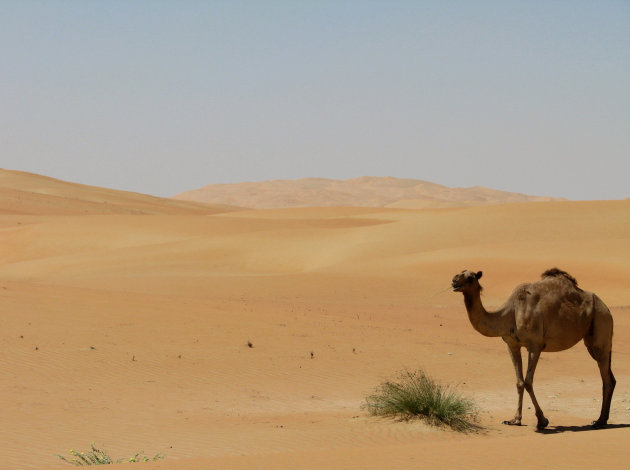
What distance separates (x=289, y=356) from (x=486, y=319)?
6.14 m

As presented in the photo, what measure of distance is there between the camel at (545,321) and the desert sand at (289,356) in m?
0.82

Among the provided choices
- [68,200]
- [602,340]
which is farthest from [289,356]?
[68,200]

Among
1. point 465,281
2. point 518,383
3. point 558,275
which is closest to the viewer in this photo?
point 465,281

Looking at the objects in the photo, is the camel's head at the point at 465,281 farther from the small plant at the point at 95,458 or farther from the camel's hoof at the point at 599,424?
the small plant at the point at 95,458

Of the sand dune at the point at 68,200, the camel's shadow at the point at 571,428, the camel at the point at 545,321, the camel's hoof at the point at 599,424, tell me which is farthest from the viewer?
the sand dune at the point at 68,200

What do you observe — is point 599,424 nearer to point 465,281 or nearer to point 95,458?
point 465,281

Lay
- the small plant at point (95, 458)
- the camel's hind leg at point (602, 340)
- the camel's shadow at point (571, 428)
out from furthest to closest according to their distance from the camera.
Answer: the camel's hind leg at point (602, 340), the camel's shadow at point (571, 428), the small plant at point (95, 458)

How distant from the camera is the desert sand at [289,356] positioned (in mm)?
9492

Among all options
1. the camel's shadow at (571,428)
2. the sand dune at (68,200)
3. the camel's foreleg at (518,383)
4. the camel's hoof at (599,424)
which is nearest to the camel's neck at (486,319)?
the camel's foreleg at (518,383)

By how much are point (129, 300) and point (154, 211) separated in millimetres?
60228

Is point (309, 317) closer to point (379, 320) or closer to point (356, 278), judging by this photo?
point (379, 320)

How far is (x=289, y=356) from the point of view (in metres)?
16.5

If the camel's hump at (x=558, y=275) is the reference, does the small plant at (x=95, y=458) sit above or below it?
below

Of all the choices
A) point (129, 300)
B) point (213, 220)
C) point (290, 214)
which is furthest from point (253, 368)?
point (290, 214)
